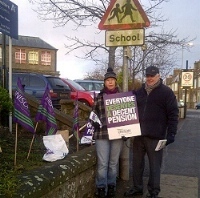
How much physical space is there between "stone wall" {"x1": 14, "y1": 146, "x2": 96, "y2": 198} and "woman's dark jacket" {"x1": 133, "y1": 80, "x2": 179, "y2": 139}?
3.02 feet

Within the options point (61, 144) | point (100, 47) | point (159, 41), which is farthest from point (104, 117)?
point (159, 41)

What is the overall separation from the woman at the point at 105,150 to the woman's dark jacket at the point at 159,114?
47 centimetres

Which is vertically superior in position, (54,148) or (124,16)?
(124,16)

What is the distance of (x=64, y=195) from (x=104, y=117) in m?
1.40

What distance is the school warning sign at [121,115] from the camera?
428cm

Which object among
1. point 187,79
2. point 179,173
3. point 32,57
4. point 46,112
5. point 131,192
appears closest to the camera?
point 46,112

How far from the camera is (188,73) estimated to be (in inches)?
834

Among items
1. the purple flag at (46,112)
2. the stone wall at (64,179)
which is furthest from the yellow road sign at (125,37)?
the stone wall at (64,179)

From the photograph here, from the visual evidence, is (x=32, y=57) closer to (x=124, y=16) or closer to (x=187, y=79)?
(x=187, y=79)

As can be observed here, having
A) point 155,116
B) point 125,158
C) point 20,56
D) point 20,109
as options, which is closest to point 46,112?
point 20,109

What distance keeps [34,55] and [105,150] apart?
51.8 meters

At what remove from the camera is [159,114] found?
425 centimetres

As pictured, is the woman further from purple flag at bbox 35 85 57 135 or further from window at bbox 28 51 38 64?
window at bbox 28 51 38 64

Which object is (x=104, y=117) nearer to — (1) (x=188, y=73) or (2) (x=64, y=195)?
(2) (x=64, y=195)
